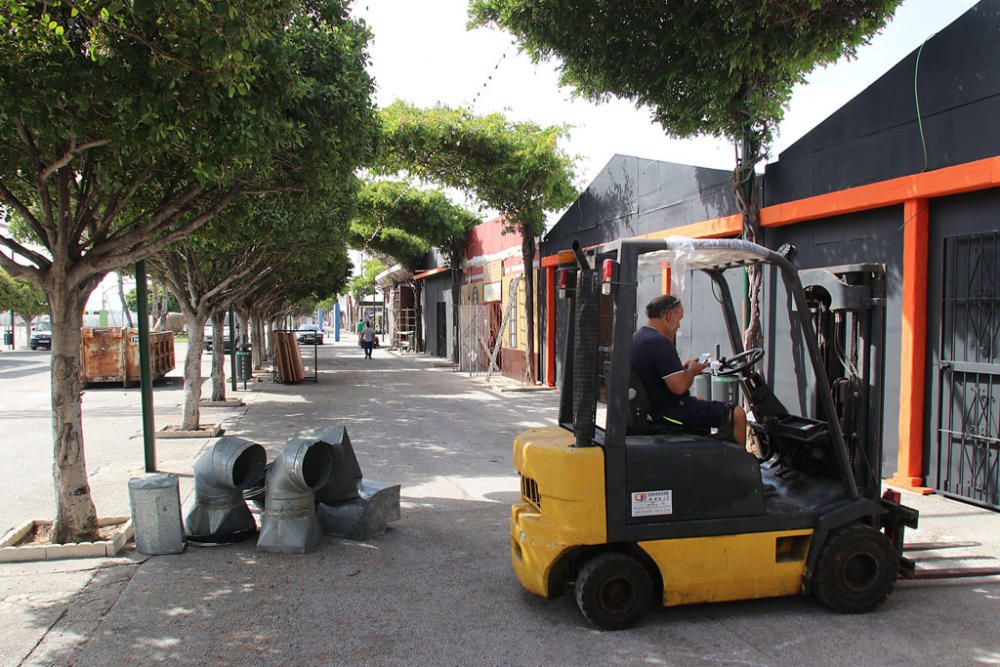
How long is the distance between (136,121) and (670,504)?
466cm

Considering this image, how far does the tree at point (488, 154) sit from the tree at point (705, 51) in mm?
6738

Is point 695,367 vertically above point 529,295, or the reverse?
point 529,295

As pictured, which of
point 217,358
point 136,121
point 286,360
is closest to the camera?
point 136,121

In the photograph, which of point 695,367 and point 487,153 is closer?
point 695,367

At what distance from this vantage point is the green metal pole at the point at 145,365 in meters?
7.67

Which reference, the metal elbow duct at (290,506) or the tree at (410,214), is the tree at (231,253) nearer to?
the metal elbow duct at (290,506)

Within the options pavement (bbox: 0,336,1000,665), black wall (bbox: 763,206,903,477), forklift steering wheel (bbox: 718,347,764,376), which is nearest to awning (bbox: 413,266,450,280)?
black wall (bbox: 763,206,903,477)

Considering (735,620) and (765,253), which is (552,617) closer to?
(735,620)

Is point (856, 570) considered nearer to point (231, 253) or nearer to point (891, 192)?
point (891, 192)

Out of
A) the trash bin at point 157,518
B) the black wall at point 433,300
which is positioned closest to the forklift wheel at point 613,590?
the trash bin at point 157,518

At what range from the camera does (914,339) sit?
7.19 meters

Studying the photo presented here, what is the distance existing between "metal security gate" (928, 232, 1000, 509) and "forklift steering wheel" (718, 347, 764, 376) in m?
3.25

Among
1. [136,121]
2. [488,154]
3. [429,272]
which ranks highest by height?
[488,154]

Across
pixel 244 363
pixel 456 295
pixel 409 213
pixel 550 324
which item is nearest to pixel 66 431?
pixel 550 324
